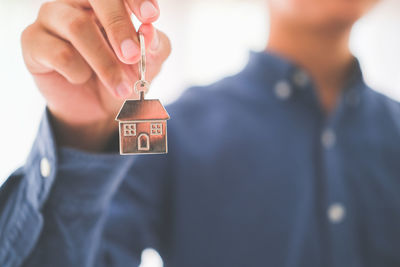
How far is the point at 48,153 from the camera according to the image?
55 cm

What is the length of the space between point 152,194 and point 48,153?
572 mm

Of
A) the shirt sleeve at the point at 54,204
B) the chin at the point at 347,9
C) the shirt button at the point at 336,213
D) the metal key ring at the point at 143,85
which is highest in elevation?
→ the chin at the point at 347,9

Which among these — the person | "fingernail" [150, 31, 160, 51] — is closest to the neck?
the person

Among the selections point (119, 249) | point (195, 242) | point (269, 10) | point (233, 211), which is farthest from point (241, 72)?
point (119, 249)

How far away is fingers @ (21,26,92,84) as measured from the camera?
1.51ft

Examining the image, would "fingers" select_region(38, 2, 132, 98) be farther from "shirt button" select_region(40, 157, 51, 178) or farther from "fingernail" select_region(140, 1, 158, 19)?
"shirt button" select_region(40, 157, 51, 178)

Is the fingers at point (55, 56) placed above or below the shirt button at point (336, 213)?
above

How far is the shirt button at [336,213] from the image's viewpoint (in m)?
1.07

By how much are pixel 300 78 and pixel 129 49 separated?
969 mm

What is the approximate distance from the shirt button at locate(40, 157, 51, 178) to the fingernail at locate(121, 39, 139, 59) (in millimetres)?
258

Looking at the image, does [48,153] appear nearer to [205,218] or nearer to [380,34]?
[205,218]

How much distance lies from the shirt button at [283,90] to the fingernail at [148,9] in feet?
3.06

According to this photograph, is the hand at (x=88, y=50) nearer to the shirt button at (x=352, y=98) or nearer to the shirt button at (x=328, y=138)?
the shirt button at (x=328, y=138)

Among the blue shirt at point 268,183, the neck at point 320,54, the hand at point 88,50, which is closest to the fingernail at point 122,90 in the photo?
the hand at point 88,50
